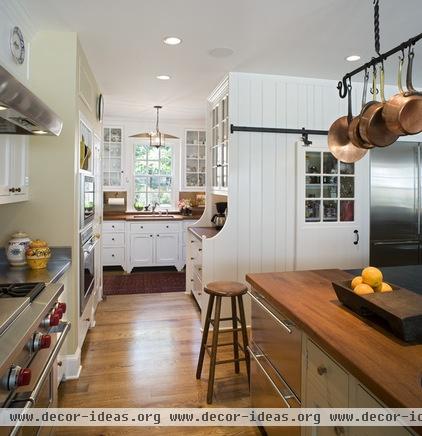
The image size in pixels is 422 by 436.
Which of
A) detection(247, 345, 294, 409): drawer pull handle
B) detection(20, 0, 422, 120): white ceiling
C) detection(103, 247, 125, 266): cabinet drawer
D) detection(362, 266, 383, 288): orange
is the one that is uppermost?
detection(20, 0, 422, 120): white ceiling

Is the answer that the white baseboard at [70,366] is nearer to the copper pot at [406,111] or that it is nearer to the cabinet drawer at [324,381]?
the cabinet drawer at [324,381]

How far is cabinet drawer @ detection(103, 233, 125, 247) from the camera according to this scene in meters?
5.54

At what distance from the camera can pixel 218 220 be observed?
408cm

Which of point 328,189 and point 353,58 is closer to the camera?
point 353,58

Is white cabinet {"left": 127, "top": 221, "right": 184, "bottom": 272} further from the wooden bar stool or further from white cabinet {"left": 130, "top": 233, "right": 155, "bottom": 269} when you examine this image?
the wooden bar stool

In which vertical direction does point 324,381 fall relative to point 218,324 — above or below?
above

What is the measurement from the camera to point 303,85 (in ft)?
11.2

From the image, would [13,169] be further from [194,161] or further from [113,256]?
[194,161]

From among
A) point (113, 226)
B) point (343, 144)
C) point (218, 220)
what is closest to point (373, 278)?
point (343, 144)

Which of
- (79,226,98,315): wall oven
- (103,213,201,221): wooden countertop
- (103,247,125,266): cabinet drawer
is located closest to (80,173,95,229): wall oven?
(79,226,98,315): wall oven

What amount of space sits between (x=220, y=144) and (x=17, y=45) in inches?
80.9

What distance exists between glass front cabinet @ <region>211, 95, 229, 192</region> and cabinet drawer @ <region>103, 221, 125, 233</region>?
2131 mm

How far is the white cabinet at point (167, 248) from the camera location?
5668 mm

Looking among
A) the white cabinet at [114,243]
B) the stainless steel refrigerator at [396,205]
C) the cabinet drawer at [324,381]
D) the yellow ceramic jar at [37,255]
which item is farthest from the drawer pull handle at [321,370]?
the white cabinet at [114,243]
